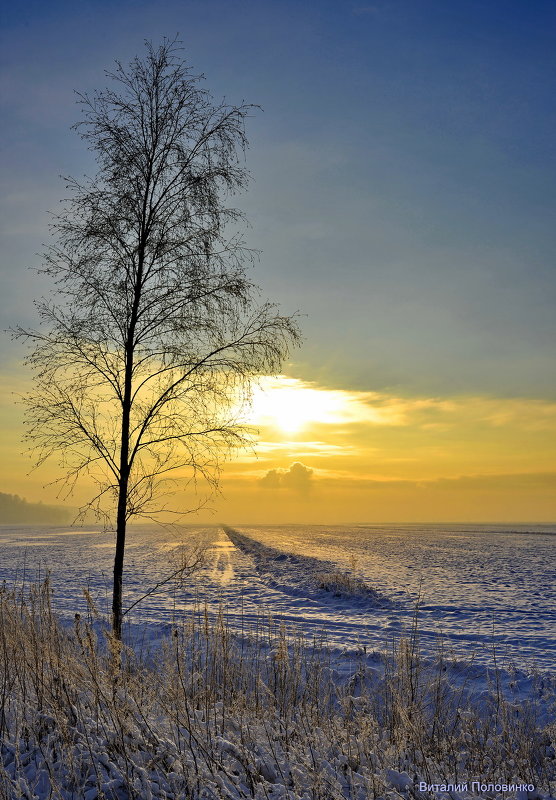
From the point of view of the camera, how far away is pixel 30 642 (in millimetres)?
6984

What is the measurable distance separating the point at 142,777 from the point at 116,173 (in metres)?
8.22

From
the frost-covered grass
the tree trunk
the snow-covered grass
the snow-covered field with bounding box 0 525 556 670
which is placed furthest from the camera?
the snow-covered grass

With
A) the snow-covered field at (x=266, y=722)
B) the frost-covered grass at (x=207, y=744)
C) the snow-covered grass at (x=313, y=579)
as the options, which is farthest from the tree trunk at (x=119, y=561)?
the snow-covered grass at (x=313, y=579)

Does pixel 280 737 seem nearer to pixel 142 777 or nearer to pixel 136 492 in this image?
pixel 142 777

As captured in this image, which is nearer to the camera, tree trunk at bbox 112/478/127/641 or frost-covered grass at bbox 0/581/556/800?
frost-covered grass at bbox 0/581/556/800

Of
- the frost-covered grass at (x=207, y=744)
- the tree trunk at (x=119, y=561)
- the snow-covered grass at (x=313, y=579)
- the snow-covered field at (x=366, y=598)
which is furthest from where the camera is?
the snow-covered grass at (x=313, y=579)

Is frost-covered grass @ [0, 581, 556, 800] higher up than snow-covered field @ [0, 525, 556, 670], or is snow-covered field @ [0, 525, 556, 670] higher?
frost-covered grass @ [0, 581, 556, 800]

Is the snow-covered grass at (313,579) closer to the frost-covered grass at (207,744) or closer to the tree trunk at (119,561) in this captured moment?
the tree trunk at (119,561)

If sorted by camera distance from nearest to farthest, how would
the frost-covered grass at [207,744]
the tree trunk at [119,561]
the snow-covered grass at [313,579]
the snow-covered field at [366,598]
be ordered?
the frost-covered grass at [207,744]
the tree trunk at [119,561]
the snow-covered field at [366,598]
the snow-covered grass at [313,579]

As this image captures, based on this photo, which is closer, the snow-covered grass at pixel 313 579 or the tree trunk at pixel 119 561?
the tree trunk at pixel 119 561

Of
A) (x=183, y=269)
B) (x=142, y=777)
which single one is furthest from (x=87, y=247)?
(x=142, y=777)

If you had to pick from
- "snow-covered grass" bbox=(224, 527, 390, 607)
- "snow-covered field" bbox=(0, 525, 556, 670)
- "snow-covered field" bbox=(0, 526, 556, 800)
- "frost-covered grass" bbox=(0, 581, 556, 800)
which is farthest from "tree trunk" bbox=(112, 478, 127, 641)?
"snow-covered grass" bbox=(224, 527, 390, 607)

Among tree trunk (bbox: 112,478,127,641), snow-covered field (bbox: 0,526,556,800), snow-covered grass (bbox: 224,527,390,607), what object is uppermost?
tree trunk (bbox: 112,478,127,641)

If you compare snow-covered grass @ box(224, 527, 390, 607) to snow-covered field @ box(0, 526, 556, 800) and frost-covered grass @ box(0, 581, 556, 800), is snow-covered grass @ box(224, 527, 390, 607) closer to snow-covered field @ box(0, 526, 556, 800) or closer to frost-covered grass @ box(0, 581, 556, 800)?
snow-covered field @ box(0, 526, 556, 800)
